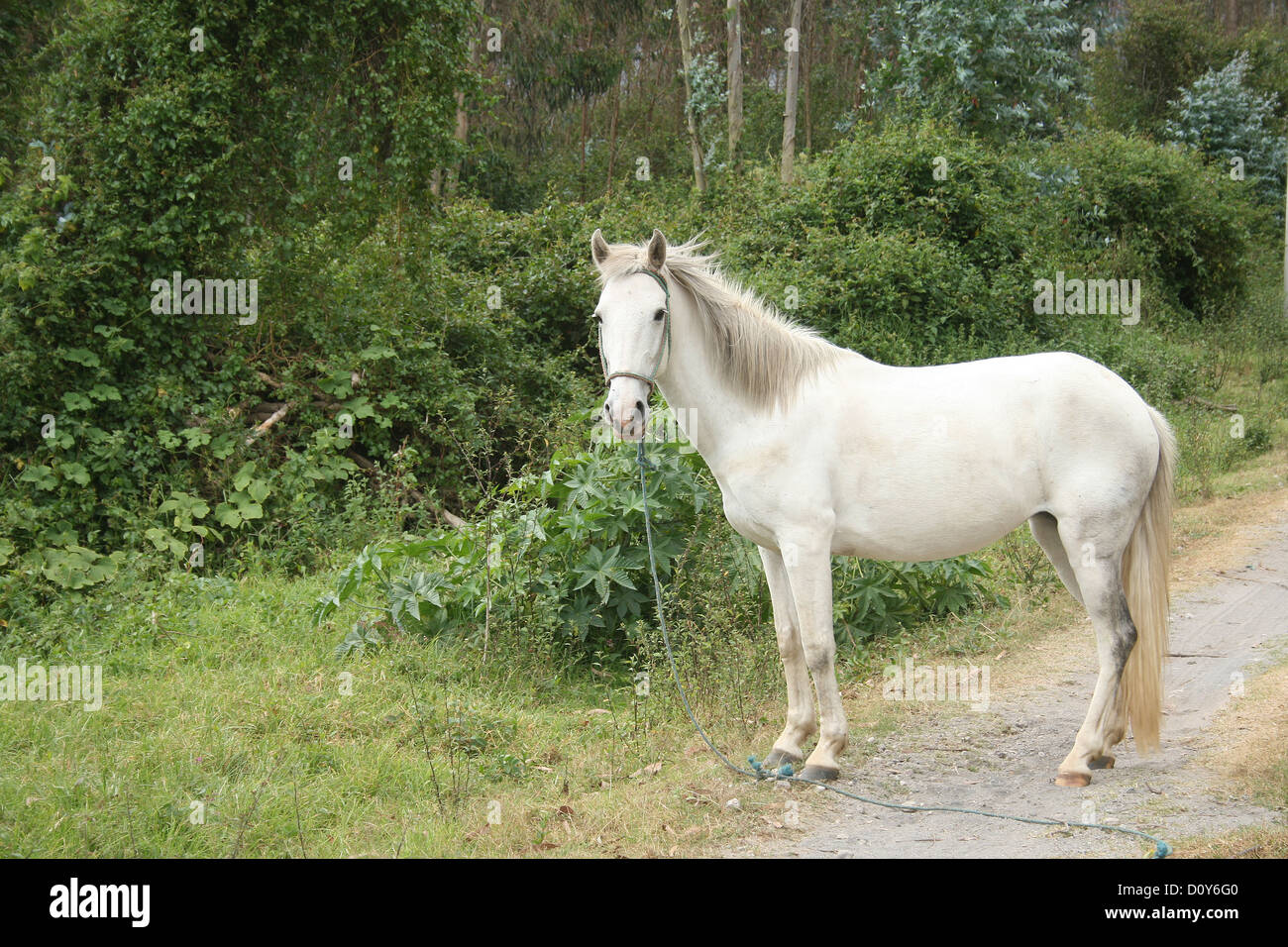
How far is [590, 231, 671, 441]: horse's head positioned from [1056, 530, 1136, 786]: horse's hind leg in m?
2.05

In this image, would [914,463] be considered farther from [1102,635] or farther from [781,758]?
[781,758]

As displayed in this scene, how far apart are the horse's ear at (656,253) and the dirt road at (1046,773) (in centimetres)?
245

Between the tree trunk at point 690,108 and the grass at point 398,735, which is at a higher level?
the tree trunk at point 690,108

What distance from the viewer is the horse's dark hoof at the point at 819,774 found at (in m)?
4.64

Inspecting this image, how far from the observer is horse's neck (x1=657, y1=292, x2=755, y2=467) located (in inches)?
185

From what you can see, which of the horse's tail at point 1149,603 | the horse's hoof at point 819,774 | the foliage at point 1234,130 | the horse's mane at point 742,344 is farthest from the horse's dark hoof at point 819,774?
the foliage at point 1234,130

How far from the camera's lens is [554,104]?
30.5m

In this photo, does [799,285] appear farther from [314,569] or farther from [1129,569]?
[1129,569]

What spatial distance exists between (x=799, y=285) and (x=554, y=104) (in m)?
20.9

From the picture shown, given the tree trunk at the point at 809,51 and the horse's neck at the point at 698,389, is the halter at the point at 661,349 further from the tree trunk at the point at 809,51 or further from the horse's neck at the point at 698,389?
the tree trunk at the point at 809,51

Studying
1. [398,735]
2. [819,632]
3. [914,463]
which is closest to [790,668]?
[819,632]
